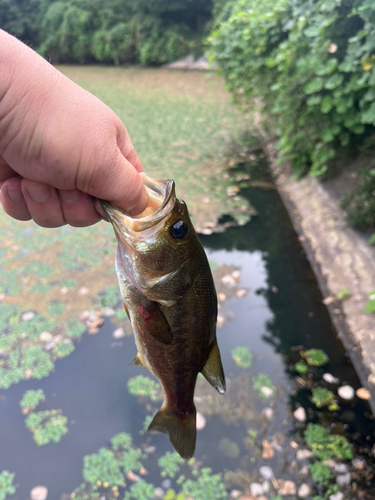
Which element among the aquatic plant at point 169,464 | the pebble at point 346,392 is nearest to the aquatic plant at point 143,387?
the aquatic plant at point 169,464

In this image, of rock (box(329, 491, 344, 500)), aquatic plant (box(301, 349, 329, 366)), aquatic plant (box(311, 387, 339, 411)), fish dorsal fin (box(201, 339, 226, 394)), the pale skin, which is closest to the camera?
the pale skin

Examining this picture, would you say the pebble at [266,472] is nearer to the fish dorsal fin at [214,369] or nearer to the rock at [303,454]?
the rock at [303,454]

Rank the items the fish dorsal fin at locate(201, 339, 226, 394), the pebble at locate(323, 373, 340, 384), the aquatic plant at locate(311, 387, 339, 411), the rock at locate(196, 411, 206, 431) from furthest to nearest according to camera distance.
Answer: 1. the pebble at locate(323, 373, 340, 384)
2. the aquatic plant at locate(311, 387, 339, 411)
3. the rock at locate(196, 411, 206, 431)
4. the fish dorsal fin at locate(201, 339, 226, 394)

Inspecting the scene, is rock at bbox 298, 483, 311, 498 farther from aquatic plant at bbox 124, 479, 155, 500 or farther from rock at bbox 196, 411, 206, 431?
aquatic plant at bbox 124, 479, 155, 500

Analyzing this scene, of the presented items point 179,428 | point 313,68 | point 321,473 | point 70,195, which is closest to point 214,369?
point 179,428

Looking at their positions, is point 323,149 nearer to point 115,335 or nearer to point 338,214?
point 338,214

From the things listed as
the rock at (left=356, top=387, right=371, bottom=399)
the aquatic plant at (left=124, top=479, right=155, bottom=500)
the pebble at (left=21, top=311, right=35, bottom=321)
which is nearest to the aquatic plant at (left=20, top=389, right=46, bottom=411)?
the pebble at (left=21, top=311, right=35, bottom=321)
